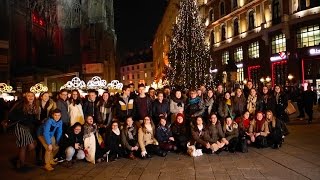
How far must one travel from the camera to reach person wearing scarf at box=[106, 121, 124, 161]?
1020 centimetres

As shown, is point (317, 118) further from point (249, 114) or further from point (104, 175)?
point (104, 175)

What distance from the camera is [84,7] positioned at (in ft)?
206

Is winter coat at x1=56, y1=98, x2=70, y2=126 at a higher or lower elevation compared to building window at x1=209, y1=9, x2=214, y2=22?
lower

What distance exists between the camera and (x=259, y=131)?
36.9 ft

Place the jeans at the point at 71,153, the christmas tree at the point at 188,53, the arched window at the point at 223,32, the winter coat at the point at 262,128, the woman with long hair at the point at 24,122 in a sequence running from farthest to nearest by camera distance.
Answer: the arched window at the point at 223,32
the christmas tree at the point at 188,53
the winter coat at the point at 262,128
the jeans at the point at 71,153
the woman with long hair at the point at 24,122

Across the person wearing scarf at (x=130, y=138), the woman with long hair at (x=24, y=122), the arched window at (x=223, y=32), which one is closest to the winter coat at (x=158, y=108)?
the person wearing scarf at (x=130, y=138)

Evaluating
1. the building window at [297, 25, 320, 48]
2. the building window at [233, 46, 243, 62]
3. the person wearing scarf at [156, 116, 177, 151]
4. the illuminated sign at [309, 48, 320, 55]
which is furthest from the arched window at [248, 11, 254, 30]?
the person wearing scarf at [156, 116, 177, 151]

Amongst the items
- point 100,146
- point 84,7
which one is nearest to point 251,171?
point 100,146

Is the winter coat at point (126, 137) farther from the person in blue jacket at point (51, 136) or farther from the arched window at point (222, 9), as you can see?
the arched window at point (222, 9)

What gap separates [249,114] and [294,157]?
2.56 m

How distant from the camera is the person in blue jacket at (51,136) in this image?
30.0ft

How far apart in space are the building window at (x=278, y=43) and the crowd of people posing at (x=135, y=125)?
25365 mm

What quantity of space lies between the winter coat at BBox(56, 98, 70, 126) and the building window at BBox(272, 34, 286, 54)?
29.6m

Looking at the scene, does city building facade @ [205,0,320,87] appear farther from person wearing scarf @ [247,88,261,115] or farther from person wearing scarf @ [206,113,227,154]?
person wearing scarf @ [206,113,227,154]
